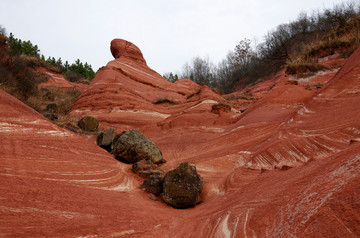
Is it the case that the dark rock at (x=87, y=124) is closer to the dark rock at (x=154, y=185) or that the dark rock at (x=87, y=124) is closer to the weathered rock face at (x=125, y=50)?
the dark rock at (x=154, y=185)

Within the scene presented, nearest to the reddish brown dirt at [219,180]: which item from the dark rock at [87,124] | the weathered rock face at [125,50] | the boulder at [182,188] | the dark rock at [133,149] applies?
the boulder at [182,188]

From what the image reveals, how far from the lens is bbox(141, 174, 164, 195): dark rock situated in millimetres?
3697

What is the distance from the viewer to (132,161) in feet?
16.7

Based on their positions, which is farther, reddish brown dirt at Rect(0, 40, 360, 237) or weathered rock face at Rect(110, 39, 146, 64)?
weathered rock face at Rect(110, 39, 146, 64)

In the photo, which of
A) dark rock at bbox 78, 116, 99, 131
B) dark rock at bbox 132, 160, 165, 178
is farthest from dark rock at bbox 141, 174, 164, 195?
dark rock at bbox 78, 116, 99, 131

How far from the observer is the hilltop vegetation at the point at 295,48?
14.9 meters

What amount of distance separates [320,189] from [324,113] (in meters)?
3.38

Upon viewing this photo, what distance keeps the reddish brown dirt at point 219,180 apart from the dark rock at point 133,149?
460 mm

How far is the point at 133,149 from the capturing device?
509 cm

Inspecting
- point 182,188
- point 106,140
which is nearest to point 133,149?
point 106,140

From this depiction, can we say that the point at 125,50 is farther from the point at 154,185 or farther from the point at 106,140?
the point at 154,185

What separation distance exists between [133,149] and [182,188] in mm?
2043

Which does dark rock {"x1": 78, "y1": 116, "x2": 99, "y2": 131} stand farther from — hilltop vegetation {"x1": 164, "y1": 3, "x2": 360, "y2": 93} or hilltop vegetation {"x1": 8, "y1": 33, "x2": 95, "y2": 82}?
hilltop vegetation {"x1": 8, "y1": 33, "x2": 95, "y2": 82}

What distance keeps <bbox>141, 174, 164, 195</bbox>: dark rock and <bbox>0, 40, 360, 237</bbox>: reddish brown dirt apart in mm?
152
